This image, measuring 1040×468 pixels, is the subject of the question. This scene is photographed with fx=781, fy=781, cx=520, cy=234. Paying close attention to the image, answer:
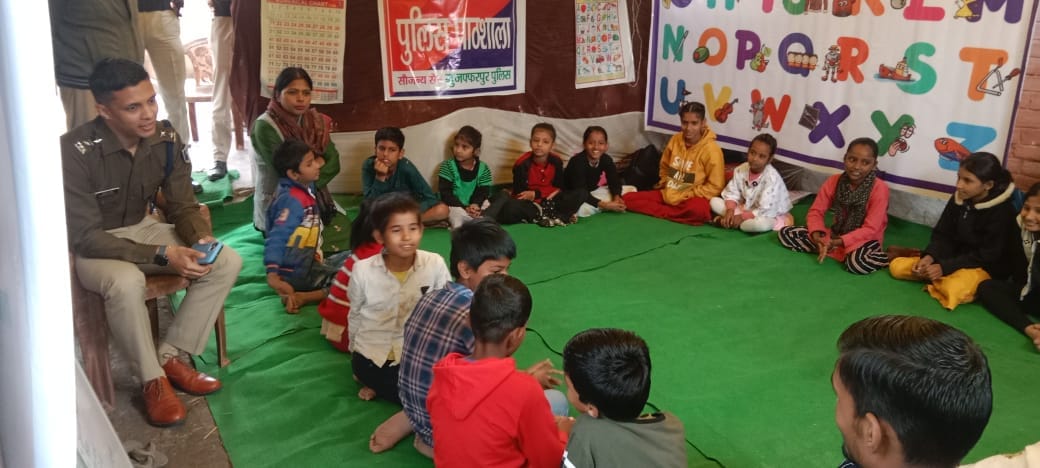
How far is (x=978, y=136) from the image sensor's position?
3.67 m

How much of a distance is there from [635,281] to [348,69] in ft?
6.99

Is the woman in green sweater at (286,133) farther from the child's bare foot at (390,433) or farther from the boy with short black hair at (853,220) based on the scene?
the boy with short black hair at (853,220)

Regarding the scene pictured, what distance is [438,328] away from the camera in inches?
78.7

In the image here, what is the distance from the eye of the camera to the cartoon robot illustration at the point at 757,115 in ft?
15.5

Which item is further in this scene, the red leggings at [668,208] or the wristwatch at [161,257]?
the red leggings at [668,208]

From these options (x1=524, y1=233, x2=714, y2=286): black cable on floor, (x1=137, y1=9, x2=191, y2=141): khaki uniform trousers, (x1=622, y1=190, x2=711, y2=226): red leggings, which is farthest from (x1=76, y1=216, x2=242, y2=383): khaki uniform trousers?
(x1=622, y1=190, x2=711, y2=226): red leggings

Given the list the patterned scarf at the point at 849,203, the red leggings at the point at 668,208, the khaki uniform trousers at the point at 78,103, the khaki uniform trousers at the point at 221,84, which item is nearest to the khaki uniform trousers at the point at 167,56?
the khaki uniform trousers at the point at 221,84

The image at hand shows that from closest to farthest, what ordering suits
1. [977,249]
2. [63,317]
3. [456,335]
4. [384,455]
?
1. [63,317]
2. [456,335]
3. [384,455]
4. [977,249]

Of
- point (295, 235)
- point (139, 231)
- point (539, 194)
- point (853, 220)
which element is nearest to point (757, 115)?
point (853, 220)

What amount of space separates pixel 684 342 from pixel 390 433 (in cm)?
118

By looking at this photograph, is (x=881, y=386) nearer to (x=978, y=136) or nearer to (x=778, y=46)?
(x=978, y=136)

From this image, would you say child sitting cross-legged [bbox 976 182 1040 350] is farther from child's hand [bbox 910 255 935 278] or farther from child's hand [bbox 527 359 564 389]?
child's hand [bbox 527 359 564 389]

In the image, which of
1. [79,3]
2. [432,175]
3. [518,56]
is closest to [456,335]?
[79,3]

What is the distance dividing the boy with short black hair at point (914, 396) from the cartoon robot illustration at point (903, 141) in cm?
315
